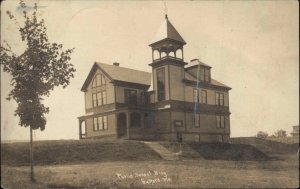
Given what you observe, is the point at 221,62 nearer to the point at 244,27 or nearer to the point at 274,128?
the point at 244,27

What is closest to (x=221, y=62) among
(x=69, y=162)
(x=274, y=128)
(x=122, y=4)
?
(x=274, y=128)

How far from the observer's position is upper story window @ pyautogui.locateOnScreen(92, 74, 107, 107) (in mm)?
30069

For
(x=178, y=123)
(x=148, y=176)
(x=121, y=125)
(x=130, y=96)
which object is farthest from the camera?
(x=130, y=96)

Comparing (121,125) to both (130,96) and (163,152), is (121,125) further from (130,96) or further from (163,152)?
(163,152)

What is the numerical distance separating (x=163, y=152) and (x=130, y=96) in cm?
1069

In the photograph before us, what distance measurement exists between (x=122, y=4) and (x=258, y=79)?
7255mm

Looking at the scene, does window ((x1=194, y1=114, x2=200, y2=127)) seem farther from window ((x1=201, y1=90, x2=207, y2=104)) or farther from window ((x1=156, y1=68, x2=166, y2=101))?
window ((x1=156, y1=68, x2=166, y2=101))

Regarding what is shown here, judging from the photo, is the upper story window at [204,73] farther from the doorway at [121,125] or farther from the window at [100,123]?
the window at [100,123]

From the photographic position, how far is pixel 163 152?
21969mm

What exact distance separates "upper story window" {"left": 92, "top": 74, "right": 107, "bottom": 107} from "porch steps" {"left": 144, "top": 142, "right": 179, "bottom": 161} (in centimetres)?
856

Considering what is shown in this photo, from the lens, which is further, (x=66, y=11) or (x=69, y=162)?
(x=69, y=162)

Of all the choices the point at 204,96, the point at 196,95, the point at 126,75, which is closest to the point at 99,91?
the point at 126,75

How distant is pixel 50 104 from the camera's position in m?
14.7

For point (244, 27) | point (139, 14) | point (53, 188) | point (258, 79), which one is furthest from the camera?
point (258, 79)
